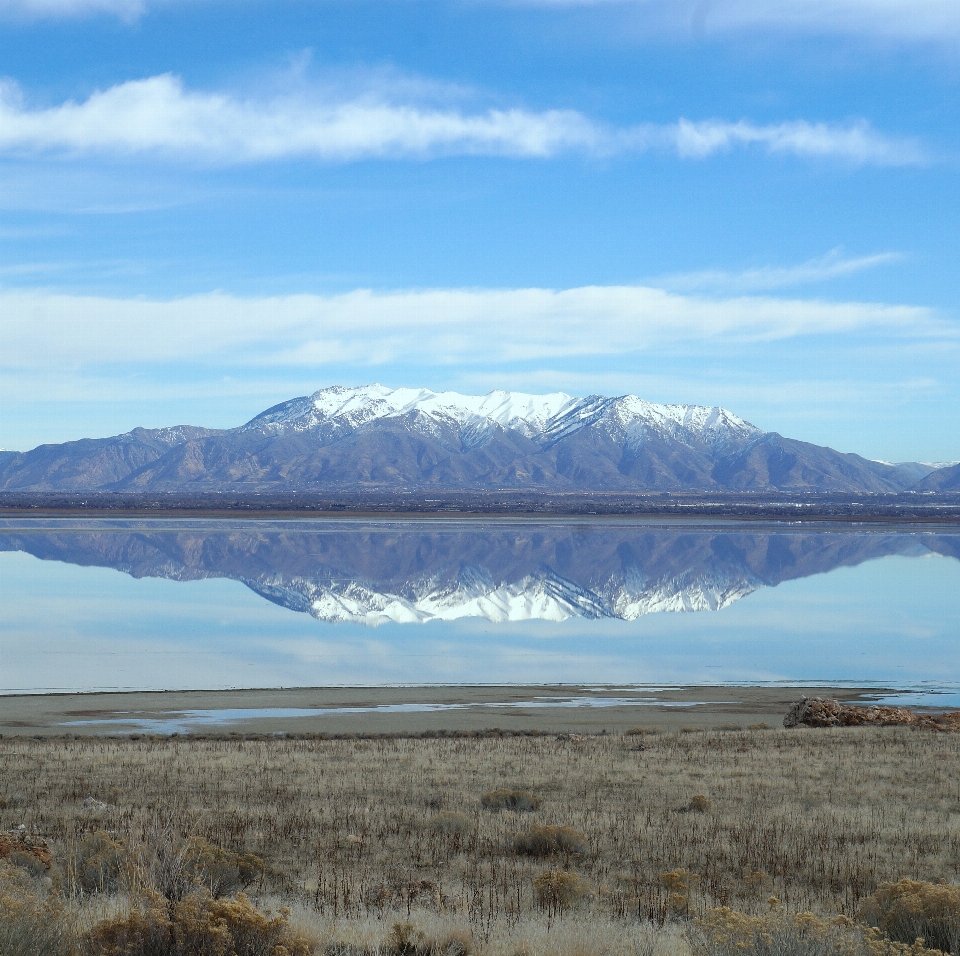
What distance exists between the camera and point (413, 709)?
2316cm

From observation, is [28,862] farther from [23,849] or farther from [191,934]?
[191,934]

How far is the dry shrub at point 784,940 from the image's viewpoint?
→ 16.5ft

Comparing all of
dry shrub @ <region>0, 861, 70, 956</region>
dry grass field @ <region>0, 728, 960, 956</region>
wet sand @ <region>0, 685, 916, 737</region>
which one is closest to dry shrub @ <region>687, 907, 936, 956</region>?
dry grass field @ <region>0, 728, 960, 956</region>

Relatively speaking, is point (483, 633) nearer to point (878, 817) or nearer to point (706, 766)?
point (706, 766)

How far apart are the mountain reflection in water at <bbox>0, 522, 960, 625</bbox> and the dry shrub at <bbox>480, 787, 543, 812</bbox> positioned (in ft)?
92.9

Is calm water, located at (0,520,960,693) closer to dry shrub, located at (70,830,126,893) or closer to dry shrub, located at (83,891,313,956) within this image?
dry shrub, located at (70,830,126,893)

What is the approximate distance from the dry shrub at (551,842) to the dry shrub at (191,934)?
4400 mm

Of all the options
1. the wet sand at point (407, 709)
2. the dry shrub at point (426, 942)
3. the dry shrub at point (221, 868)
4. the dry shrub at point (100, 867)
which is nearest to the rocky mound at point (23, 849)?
the dry shrub at point (100, 867)

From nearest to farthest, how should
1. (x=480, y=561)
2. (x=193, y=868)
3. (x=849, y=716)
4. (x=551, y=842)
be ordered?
(x=193, y=868), (x=551, y=842), (x=849, y=716), (x=480, y=561)

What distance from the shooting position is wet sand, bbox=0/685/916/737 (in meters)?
20.5

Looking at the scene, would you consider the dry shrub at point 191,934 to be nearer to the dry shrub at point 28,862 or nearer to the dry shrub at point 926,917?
the dry shrub at point 28,862

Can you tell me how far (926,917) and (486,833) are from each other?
4.83m

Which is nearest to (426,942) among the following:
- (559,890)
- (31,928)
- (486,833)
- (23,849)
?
(559,890)

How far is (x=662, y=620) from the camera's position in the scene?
135 ft
